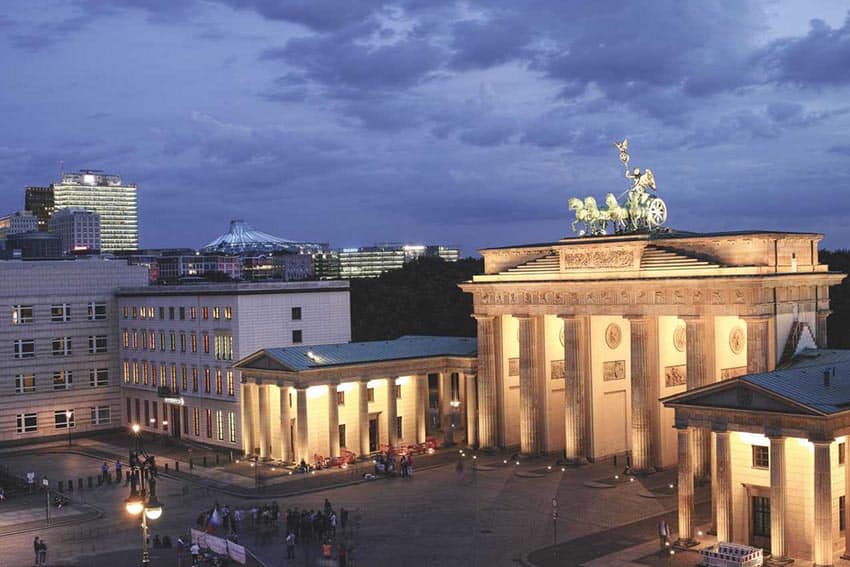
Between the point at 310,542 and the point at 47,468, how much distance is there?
128ft

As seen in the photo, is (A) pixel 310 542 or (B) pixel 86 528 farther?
(B) pixel 86 528

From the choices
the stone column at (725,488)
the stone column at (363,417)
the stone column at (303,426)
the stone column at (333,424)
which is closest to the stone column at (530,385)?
the stone column at (363,417)

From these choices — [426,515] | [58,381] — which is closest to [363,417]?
[426,515]

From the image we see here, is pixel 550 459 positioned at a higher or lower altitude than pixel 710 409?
lower

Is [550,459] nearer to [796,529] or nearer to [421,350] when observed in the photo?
[421,350]

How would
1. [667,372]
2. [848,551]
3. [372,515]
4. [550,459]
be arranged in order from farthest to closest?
[550,459], [667,372], [372,515], [848,551]

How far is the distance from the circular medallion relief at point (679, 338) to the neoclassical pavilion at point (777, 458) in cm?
2062

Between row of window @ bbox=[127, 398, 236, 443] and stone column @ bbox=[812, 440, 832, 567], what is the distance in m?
53.3

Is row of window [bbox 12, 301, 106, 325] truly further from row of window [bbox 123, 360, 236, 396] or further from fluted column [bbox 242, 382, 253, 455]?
fluted column [bbox 242, 382, 253, 455]

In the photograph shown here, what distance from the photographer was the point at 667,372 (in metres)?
72.2

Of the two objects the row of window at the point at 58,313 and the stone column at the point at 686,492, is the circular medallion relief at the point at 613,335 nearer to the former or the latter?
the stone column at the point at 686,492

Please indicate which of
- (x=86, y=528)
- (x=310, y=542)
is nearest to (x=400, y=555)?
(x=310, y=542)

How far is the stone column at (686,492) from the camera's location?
5156cm

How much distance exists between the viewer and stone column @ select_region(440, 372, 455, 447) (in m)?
86.8
